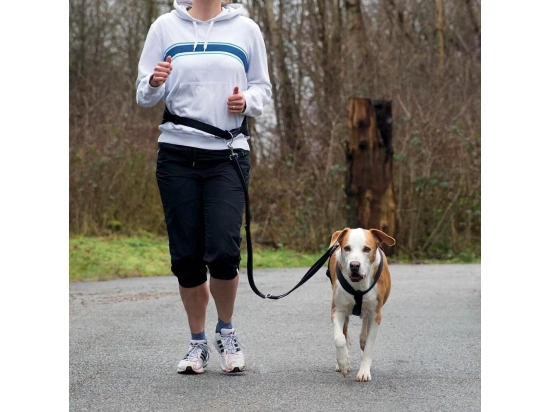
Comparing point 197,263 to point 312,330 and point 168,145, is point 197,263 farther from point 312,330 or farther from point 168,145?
point 312,330

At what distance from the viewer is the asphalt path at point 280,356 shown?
4660 millimetres

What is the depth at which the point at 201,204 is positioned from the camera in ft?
17.1

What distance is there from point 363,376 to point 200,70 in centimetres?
185

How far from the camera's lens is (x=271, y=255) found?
14805mm

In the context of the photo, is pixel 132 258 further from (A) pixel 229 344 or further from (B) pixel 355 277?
(B) pixel 355 277

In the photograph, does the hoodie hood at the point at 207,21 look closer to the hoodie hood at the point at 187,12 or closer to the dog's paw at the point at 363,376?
the hoodie hood at the point at 187,12

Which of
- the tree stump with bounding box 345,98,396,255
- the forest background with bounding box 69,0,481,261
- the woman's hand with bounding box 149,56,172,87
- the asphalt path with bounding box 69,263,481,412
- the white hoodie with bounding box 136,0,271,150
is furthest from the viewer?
the forest background with bounding box 69,0,481,261

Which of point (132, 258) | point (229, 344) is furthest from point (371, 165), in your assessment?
point (229, 344)

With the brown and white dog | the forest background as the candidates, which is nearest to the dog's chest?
the brown and white dog

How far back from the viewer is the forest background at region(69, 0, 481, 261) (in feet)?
50.6

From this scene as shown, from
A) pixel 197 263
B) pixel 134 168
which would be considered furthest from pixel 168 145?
pixel 134 168

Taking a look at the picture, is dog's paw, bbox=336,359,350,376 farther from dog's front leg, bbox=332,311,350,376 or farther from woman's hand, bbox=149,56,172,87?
woman's hand, bbox=149,56,172,87

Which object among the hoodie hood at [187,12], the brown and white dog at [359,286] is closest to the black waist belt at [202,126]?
the hoodie hood at [187,12]

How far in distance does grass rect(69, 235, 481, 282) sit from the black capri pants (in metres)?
6.88
